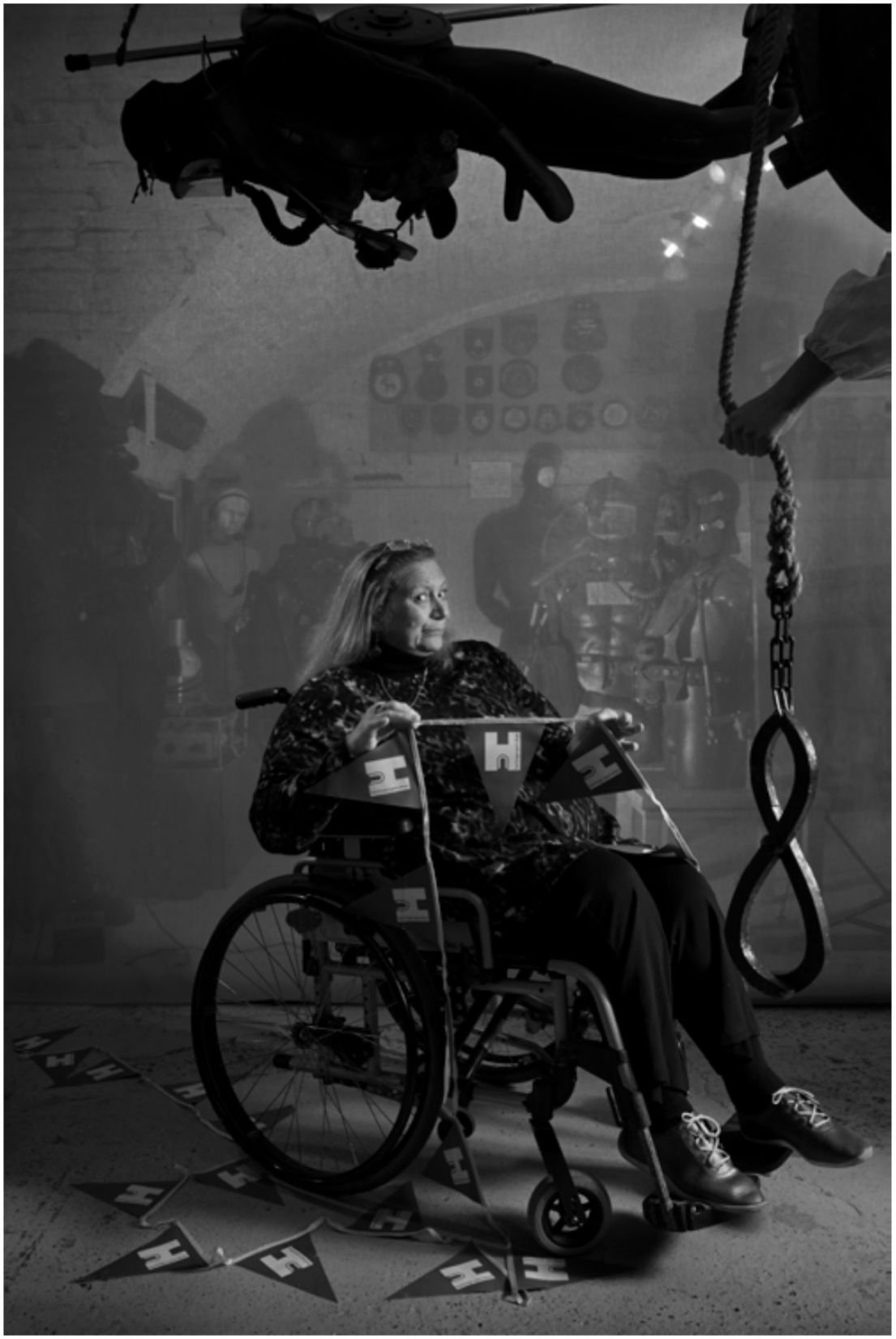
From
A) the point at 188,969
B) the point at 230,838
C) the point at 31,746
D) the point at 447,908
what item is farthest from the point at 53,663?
the point at 447,908

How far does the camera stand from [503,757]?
2383 mm

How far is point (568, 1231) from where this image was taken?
6.89 feet

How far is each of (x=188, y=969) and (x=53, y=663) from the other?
3.19 ft

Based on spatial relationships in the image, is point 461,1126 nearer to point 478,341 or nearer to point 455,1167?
point 455,1167

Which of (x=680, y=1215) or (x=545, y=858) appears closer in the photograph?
(x=680, y=1215)

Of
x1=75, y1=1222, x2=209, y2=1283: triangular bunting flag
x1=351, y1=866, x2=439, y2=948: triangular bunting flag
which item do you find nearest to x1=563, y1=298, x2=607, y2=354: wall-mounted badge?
x1=351, y1=866, x2=439, y2=948: triangular bunting flag

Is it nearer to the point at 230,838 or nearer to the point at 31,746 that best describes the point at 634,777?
the point at 230,838

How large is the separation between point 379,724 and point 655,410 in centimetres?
169

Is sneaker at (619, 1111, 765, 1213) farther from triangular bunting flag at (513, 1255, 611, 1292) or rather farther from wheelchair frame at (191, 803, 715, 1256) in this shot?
triangular bunting flag at (513, 1255, 611, 1292)

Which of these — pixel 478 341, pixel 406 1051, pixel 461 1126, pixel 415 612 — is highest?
pixel 478 341

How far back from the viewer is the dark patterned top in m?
2.29

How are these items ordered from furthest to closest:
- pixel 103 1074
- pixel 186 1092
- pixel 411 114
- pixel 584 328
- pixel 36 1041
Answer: pixel 584 328, pixel 36 1041, pixel 103 1074, pixel 186 1092, pixel 411 114

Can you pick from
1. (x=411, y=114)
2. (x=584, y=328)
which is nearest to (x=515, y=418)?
(x=584, y=328)

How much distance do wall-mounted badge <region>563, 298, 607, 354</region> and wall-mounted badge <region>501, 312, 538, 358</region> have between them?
0.09 m
